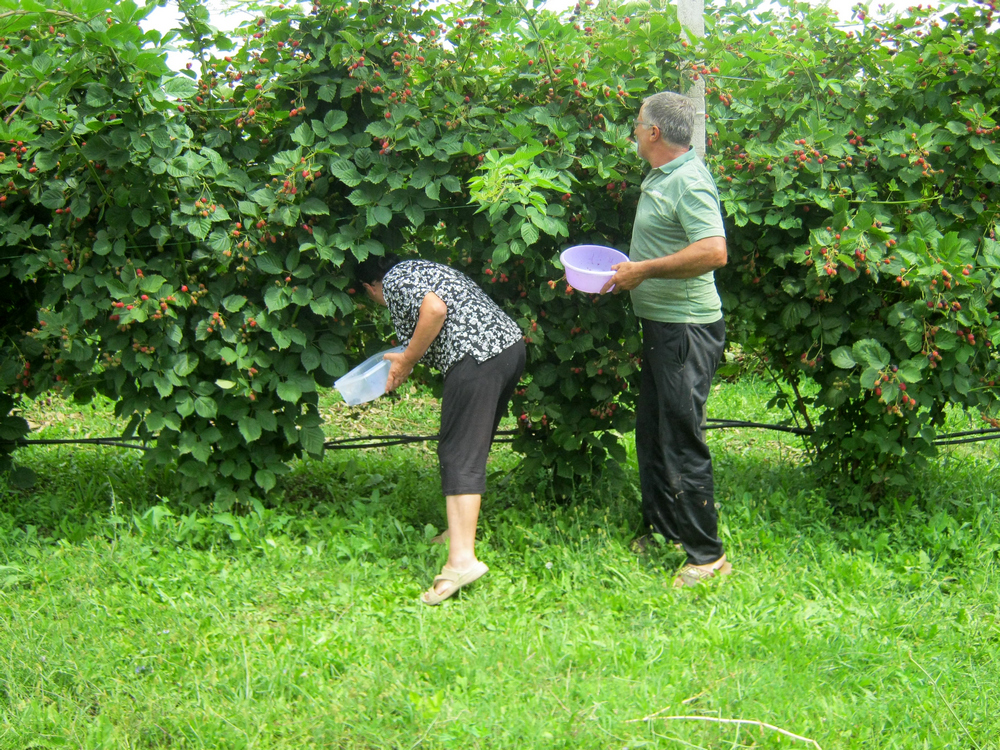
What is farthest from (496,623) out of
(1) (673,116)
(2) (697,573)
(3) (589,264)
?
(1) (673,116)

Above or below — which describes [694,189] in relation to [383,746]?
above

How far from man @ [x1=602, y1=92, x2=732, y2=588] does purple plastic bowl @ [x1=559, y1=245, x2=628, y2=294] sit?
5 centimetres

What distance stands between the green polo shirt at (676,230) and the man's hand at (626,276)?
147mm

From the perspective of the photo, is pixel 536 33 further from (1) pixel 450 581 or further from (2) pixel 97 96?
(1) pixel 450 581

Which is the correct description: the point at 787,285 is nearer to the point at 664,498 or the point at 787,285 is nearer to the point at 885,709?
the point at 664,498

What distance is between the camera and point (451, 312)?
3.38 metres

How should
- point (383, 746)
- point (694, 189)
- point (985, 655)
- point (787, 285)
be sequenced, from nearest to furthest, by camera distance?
point (383, 746) → point (985, 655) → point (694, 189) → point (787, 285)

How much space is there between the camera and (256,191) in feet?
11.5

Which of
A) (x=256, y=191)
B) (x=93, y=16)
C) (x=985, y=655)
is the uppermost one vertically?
(x=93, y=16)

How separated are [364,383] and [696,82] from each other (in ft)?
5.96

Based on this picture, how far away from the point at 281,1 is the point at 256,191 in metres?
0.75

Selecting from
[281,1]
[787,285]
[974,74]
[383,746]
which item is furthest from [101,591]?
[974,74]

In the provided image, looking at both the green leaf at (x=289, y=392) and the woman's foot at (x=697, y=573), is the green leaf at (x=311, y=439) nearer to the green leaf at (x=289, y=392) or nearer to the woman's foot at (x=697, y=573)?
the green leaf at (x=289, y=392)

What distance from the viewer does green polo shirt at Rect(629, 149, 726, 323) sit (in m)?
3.16
